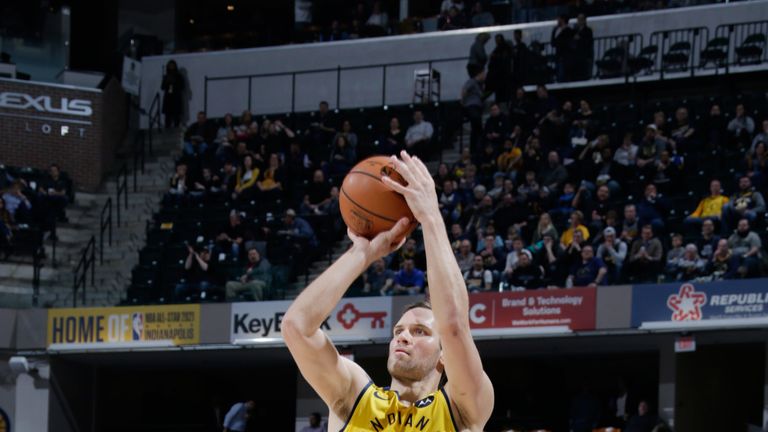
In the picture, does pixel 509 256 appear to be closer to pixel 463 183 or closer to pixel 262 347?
pixel 463 183

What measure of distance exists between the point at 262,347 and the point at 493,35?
866 centimetres

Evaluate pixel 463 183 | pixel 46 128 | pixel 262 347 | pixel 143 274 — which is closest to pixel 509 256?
pixel 463 183

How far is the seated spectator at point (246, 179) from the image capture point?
74.7ft

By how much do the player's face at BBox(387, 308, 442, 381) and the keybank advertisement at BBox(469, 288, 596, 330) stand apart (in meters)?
12.9

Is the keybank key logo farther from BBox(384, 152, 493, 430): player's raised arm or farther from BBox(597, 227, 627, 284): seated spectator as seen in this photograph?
BBox(384, 152, 493, 430): player's raised arm

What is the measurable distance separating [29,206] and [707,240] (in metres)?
11.4

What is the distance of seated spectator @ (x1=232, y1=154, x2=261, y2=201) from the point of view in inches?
896

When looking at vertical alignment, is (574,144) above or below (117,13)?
below

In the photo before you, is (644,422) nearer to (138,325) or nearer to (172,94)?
(138,325)

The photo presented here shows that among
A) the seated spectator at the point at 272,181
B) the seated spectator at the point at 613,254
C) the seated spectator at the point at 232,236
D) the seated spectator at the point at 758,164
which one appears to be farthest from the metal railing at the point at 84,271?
the seated spectator at the point at 758,164

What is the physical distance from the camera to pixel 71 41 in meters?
29.1

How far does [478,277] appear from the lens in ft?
60.9

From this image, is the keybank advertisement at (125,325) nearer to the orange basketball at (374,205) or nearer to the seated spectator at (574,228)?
the seated spectator at (574,228)

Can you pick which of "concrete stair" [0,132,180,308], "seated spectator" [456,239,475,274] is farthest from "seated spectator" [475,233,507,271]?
"concrete stair" [0,132,180,308]
